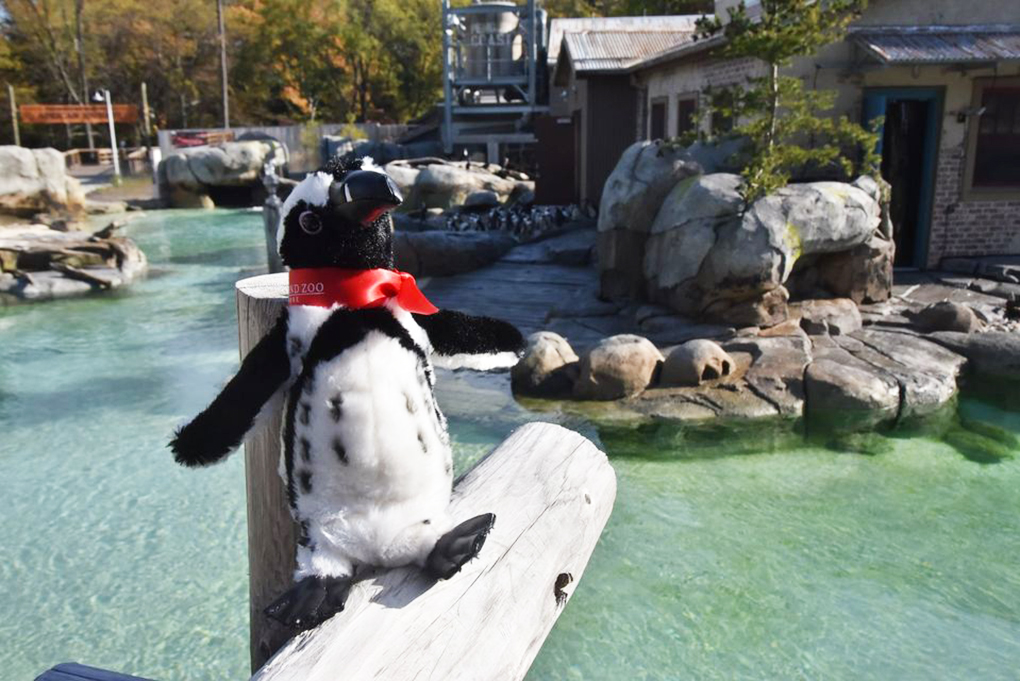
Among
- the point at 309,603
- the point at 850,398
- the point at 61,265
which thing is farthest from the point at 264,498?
the point at 61,265

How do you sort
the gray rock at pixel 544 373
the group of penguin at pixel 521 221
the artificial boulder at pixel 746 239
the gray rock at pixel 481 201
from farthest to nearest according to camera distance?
the gray rock at pixel 481 201 → the group of penguin at pixel 521 221 → the artificial boulder at pixel 746 239 → the gray rock at pixel 544 373

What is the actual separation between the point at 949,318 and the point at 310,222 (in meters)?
7.78

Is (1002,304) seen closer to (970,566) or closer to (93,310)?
(970,566)

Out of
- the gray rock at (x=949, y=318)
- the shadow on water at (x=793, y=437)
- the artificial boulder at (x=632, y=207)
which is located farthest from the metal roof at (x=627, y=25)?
the shadow on water at (x=793, y=437)

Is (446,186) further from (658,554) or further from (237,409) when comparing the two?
(237,409)

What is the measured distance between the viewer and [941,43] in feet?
30.8

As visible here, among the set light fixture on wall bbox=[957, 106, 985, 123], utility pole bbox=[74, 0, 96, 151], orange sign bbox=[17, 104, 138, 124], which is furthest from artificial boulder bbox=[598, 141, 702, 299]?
utility pole bbox=[74, 0, 96, 151]

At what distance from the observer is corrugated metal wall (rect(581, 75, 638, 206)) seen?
15.3 m

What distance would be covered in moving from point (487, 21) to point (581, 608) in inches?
813

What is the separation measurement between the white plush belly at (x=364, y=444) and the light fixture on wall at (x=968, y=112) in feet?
33.1

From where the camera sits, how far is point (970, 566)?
4719mm

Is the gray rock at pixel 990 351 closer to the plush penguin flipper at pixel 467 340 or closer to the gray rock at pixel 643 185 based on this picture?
the gray rock at pixel 643 185

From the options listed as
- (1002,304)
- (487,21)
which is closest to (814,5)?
(1002,304)

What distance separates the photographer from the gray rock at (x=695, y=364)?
722 cm
